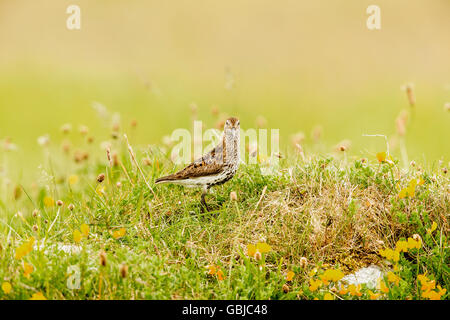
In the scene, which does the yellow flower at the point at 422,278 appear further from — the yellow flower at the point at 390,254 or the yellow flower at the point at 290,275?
the yellow flower at the point at 290,275

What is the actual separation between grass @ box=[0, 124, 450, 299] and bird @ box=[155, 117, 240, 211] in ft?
1.05

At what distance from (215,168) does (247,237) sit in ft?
2.58

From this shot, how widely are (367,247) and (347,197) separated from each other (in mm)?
616

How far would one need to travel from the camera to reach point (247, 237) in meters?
5.67

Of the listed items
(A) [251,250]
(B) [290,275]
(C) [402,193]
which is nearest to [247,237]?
(A) [251,250]

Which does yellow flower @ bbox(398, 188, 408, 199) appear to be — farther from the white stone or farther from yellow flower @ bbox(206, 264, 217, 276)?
yellow flower @ bbox(206, 264, 217, 276)

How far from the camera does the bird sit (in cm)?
590

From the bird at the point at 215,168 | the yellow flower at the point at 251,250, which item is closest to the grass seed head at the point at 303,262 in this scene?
the yellow flower at the point at 251,250

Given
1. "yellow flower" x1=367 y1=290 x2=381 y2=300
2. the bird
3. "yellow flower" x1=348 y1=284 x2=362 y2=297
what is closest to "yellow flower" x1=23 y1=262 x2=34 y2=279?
the bird

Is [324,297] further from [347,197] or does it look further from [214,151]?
[214,151]

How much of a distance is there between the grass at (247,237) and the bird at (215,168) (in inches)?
12.6

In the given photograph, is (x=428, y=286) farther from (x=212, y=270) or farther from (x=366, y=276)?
(x=212, y=270)
